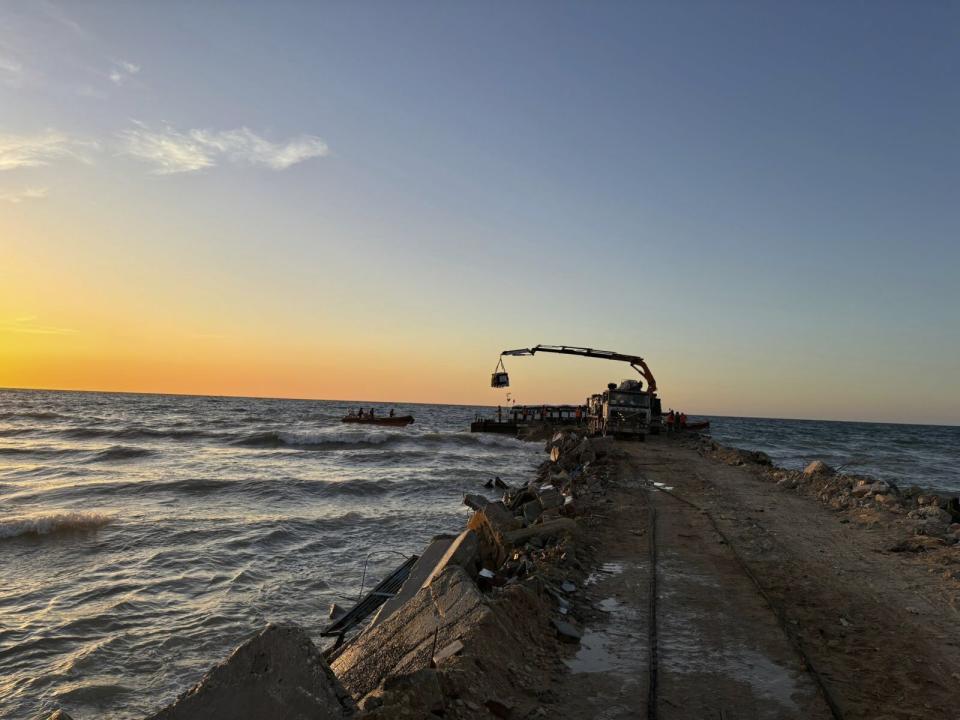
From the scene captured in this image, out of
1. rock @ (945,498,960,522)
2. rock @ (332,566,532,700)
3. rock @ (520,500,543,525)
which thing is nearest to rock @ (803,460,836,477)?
rock @ (945,498,960,522)

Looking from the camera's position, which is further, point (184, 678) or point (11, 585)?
point (11, 585)

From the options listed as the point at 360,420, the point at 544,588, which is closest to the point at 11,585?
the point at 544,588

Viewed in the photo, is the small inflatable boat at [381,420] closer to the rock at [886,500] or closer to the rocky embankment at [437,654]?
the rock at [886,500]

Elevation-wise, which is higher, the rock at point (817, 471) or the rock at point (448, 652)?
the rock at point (817, 471)

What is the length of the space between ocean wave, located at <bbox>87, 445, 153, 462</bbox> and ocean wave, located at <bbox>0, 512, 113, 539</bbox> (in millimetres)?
16705

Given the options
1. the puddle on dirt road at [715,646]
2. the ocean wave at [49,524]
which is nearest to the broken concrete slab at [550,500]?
the puddle on dirt road at [715,646]

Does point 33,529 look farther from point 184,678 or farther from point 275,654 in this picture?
point 275,654

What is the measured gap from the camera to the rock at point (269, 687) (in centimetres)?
358

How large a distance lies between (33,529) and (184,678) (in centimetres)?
1069

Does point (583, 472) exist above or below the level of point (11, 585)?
above

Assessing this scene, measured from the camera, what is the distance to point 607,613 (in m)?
6.98

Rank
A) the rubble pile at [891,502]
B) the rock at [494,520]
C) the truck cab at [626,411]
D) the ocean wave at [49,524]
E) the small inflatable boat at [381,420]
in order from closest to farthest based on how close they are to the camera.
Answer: the rock at [494,520] → the rubble pile at [891,502] → the ocean wave at [49,524] → the truck cab at [626,411] → the small inflatable boat at [381,420]

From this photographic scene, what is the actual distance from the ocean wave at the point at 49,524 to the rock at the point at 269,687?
1435cm

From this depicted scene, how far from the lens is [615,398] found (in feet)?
127
